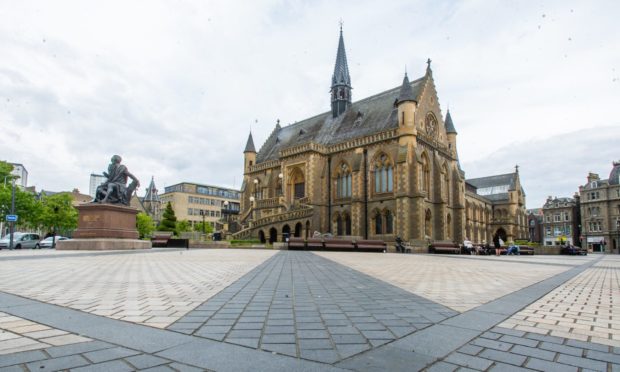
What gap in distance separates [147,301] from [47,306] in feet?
3.98

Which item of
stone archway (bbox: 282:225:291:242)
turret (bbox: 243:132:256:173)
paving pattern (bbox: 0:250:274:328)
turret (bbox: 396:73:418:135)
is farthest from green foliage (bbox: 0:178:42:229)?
turret (bbox: 396:73:418:135)

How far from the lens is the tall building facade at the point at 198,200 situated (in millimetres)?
96938

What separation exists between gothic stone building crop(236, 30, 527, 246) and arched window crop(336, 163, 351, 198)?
0.11 metres

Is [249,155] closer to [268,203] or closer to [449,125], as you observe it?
[268,203]

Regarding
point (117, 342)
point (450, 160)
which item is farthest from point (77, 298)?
point (450, 160)

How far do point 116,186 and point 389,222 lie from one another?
24.7 meters

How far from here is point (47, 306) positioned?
4.97 m

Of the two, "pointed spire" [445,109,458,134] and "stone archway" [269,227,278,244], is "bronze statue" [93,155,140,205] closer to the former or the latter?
"stone archway" [269,227,278,244]

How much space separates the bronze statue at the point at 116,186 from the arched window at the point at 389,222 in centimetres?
2308

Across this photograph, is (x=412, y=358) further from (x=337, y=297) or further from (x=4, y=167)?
(x=4, y=167)

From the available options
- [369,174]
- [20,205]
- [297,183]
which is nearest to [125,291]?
[369,174]

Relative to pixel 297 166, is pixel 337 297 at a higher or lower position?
lower

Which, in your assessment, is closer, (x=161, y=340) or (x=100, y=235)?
(x=161, y=340)

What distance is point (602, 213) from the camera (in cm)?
7325
